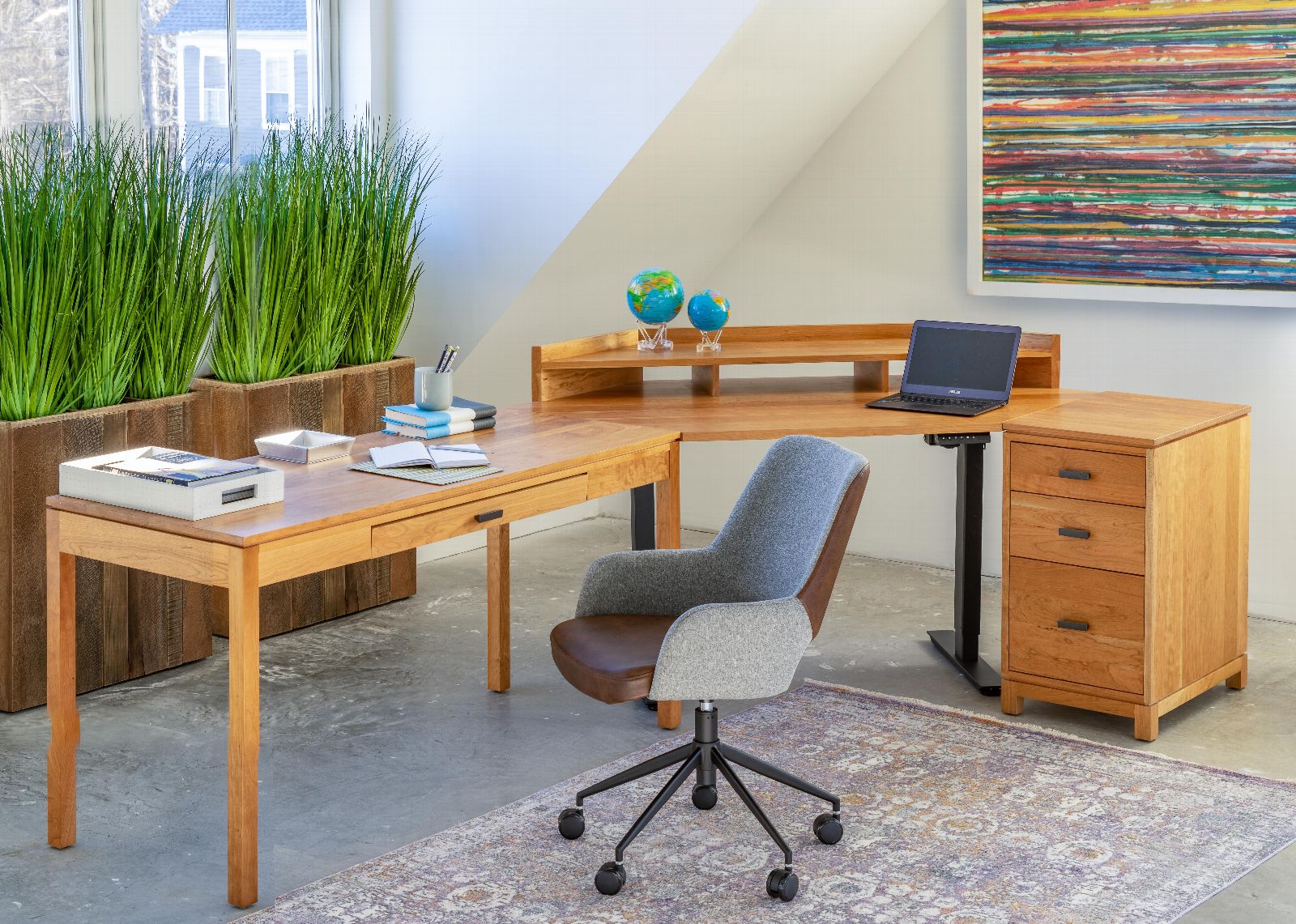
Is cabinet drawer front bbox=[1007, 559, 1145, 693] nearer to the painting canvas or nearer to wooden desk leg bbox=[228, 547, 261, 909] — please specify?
the painting canvas

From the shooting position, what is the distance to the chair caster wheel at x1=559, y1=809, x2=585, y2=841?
3.32 m

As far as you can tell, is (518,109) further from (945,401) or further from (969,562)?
(969,562)

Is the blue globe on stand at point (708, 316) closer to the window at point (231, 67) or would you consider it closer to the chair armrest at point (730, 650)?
the window at point (231, 67)

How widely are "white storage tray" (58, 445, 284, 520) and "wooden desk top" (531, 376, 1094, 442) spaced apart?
3.77 ft

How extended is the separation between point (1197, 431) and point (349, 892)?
231 centimetres

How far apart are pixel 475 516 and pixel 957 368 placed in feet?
5.25

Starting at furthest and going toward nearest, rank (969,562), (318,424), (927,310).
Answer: (927,310) < (318,424) < (969,562)

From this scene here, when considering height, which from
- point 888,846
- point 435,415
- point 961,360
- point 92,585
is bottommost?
point 888,846

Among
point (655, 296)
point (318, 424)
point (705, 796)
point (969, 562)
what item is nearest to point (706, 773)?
point (705, 796)

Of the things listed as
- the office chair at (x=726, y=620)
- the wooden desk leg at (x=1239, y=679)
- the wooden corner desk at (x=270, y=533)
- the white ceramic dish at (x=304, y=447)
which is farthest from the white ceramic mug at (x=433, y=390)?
the wooden desk leg at (x=1239, y=679)

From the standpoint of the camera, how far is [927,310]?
562 centimetres

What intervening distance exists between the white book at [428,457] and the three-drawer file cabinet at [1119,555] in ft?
4.59

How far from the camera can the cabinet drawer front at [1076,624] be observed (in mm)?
3916

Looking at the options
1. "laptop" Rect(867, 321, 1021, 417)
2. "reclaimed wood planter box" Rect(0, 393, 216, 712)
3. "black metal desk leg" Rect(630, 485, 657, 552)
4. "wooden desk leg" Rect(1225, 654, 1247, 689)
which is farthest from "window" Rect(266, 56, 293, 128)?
"wooden desk leg" Rect(1225, 654, 1247, 689)
